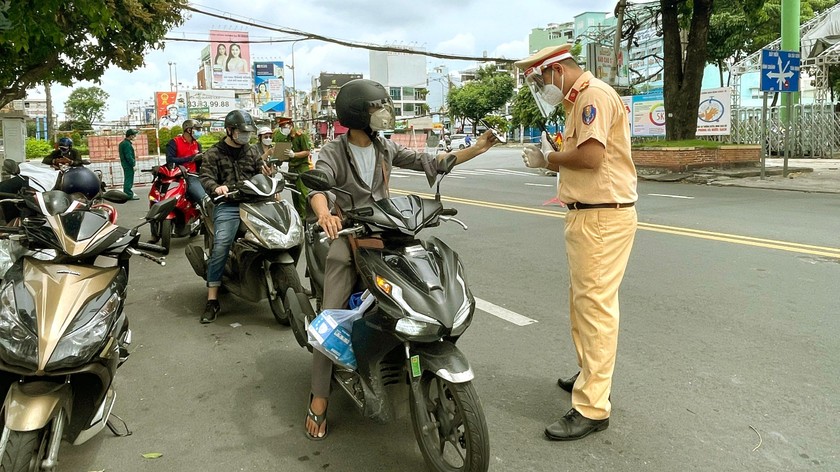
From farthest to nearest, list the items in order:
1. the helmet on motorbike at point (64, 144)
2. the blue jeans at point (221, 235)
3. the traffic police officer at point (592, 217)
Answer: the helmet on motorbike at point (64, 144) < the blue jeans at point (221, 235) < the traffic police officer at point (592, 217)

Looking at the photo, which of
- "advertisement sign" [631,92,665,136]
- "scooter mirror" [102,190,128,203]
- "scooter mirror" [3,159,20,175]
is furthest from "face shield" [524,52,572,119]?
"advertisement sign" [631,92,665,136]

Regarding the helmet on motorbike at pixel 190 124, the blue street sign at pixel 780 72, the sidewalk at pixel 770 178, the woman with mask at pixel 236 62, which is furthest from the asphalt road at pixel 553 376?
the woman with mask at pixel 236 62

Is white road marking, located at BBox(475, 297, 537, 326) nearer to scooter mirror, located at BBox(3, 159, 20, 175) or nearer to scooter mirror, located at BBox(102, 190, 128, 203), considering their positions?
scooter mirror, located at BBox(102, 190, 128, 203)

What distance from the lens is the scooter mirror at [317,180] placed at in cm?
291

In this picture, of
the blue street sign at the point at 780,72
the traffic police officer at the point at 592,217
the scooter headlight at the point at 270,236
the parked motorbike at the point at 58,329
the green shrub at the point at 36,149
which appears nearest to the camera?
the parked motorbike at the point at 58,329

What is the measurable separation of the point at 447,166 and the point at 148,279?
4817mm

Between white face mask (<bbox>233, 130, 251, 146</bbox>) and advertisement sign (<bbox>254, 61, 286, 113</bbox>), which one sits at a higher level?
advertisement sign (<bbox>254, 61, 286, 113</bbox>)

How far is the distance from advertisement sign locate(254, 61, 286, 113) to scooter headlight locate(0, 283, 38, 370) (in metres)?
62.1

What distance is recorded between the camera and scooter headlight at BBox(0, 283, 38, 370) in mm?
2607

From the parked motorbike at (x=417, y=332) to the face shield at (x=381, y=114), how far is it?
410mm

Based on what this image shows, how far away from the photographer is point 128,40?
12.5 metres

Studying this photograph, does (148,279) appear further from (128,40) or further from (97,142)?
(97,142)

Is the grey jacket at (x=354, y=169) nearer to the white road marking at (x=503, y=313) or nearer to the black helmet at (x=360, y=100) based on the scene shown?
the black helmet at (x=360, y=100)

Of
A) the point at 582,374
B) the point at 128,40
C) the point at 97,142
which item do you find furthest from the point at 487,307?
the point at 97,142
